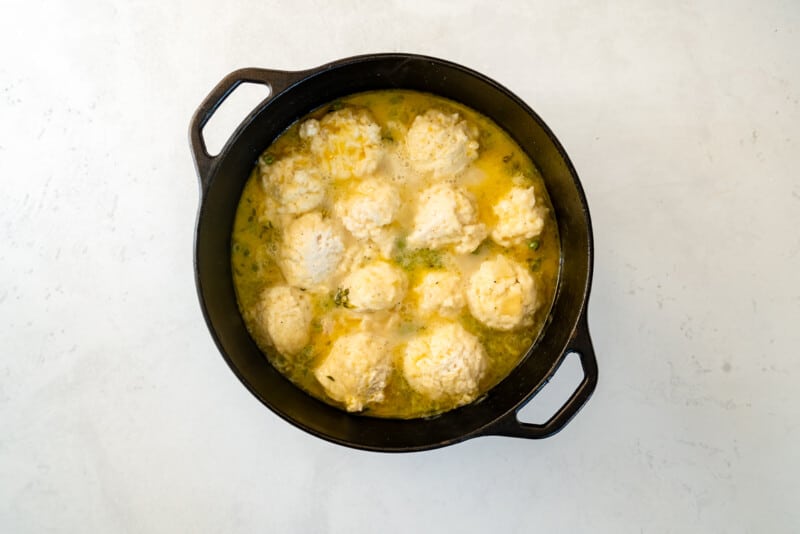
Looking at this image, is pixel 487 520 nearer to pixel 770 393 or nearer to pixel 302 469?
pixel 302 469

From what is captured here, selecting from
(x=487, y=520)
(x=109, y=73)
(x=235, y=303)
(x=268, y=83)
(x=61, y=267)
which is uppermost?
(x=109, y=73)

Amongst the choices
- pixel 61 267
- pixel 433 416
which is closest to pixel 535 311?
pixel 433 416

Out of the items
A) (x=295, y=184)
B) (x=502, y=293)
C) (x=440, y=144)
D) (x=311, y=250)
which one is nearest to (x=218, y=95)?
(x=295, y=184)

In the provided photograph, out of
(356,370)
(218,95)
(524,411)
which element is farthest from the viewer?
(524,411)

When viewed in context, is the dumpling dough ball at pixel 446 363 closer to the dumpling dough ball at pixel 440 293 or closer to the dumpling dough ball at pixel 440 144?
the dumpling dough ball at pixel 440 293

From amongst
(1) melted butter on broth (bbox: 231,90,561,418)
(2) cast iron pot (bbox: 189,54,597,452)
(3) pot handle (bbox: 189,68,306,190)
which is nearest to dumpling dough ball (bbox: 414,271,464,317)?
(1) melted butter on broth (bbox: 231,90,561,418)

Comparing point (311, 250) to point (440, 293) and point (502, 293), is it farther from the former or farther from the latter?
point (502, 293)
